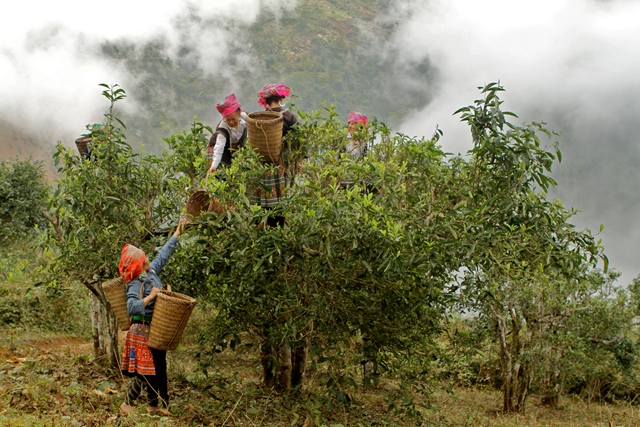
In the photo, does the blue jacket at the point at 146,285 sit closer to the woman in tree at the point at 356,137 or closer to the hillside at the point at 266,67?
the woman in tree at the point at 356,137

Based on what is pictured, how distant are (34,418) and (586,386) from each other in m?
12.0

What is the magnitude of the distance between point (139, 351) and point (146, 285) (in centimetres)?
53

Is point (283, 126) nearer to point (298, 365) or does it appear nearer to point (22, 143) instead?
point (298, 365)

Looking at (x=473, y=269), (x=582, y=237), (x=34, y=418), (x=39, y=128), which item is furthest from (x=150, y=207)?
(x=39, y=128)

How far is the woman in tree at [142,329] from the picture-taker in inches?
196

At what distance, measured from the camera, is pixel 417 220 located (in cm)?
475

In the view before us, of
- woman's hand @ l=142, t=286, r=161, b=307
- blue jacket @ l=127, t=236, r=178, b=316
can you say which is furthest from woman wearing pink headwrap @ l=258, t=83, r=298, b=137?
woman's hand @ l=142, t=286, r=161, b=307

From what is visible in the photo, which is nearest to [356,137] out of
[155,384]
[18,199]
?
[155,384]

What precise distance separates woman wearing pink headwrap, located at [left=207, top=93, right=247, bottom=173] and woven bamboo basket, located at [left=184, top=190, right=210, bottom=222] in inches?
24.1

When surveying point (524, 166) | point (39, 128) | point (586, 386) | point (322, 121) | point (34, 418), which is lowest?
point (34, 418)

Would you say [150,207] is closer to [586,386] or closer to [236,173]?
[236,173]

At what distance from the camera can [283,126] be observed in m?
5.98

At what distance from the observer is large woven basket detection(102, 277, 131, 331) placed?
5309 millimetres

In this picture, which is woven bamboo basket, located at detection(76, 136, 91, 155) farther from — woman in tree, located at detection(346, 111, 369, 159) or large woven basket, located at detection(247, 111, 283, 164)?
woman in tree, located at detection(346, 111, 369, 159)
